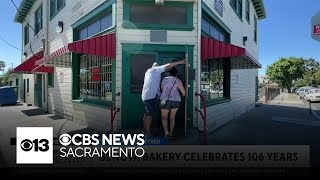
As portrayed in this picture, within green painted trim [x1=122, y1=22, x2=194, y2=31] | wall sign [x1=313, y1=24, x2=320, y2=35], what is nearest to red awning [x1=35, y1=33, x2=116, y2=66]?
green painted trim [x1=122, y1=22, x2=194, y2=31]

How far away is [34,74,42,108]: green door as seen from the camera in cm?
1702

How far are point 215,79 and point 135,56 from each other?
162 inches

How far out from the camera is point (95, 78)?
9.63 m

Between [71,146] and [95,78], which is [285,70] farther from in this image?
[71,146]

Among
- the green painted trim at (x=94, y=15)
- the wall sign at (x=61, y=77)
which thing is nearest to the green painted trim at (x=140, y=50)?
the green painted trim at (x=94, y=15)

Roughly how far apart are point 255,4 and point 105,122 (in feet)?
45.8

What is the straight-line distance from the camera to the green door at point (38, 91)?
17.0m

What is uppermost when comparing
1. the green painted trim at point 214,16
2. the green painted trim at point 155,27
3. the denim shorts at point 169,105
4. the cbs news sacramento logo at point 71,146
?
the green painted trim at point 214,16

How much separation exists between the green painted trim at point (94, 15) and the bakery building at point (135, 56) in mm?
32

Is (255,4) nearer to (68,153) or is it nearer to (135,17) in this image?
(135,17)

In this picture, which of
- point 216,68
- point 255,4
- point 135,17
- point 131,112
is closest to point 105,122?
point 131,112

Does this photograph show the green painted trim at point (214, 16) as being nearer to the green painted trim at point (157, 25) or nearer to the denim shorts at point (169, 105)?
the green painted trim at point (157, 25)

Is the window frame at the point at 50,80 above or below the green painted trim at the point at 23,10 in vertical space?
below

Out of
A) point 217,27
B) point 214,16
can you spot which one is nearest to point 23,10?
point 217,27
